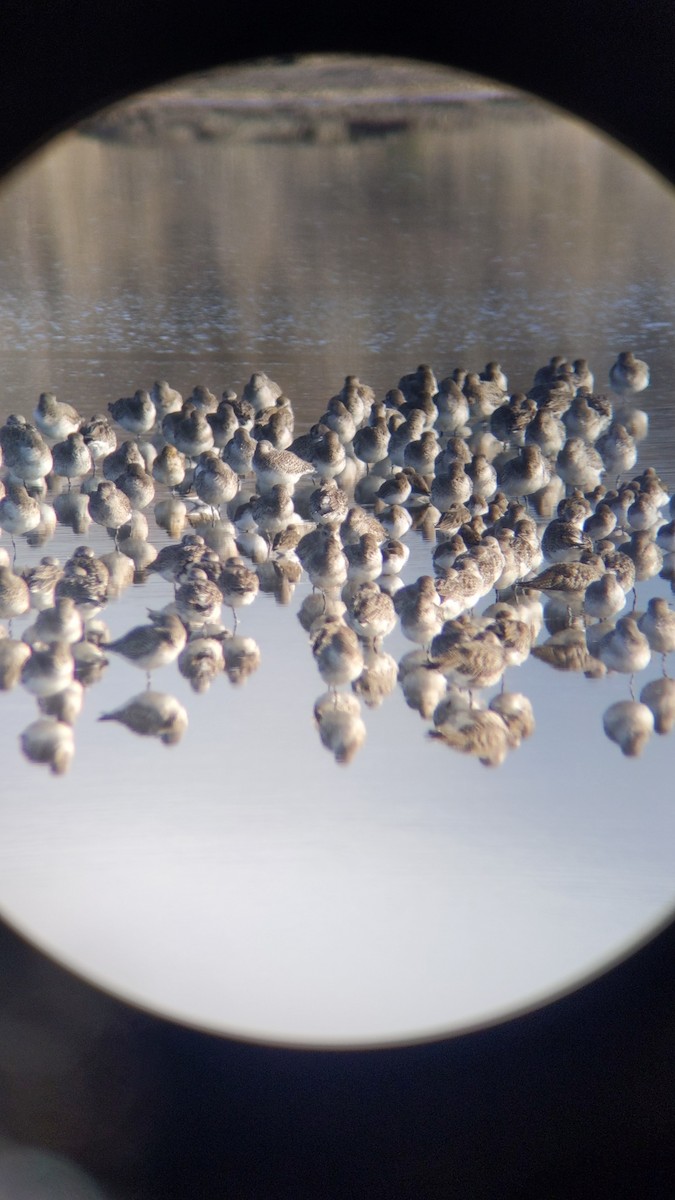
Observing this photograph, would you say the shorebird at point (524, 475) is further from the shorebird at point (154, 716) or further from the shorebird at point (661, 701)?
the shorebird at point (154, 716)

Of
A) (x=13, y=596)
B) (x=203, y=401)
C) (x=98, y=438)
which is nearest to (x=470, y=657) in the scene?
(x=13, y=596)

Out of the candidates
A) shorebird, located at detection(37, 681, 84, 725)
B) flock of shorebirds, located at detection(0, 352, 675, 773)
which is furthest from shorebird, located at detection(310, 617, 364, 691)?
shorebird, located at detection(37, 681, 84, 725)

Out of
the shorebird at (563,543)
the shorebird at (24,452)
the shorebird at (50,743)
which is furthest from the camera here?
the shorebird at (24,452)

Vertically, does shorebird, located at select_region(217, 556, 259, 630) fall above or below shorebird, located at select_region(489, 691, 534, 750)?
below

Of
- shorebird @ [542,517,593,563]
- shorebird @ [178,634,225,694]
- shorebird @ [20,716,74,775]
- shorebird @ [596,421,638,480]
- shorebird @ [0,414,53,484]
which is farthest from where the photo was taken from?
shorebird @ [596,421,638,480]

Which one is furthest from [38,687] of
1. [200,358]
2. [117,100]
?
[200,358]

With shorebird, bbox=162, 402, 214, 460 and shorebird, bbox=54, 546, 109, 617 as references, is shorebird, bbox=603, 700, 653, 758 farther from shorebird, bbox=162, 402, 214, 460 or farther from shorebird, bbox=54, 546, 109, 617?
shorebird, bbox=162, 402, 214, 460

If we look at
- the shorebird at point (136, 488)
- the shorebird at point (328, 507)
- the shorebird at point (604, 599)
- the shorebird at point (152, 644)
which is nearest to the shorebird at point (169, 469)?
the shorebird at point (136, 488)

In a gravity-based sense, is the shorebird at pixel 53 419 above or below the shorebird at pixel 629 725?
below

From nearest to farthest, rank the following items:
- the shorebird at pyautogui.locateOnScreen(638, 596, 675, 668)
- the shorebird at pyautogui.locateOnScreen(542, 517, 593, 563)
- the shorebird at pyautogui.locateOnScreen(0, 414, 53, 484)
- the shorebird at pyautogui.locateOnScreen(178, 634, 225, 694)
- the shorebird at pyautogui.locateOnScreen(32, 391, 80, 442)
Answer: the shorebird at pyautogui.locateOnScreen(178, 634, 225, 694) → the shorebird at pyautogui.locateOnScreen(638, 596, 675, 668) → the shorebird at pyautogui.locateOnScreen(542, 517, 593, 563) → the shorebird at pyautogui.locateOnScreen(0, 414, 53, 484) → the shorebird at pyautogui.locateOnScreen(32, 391, 80, 442)
